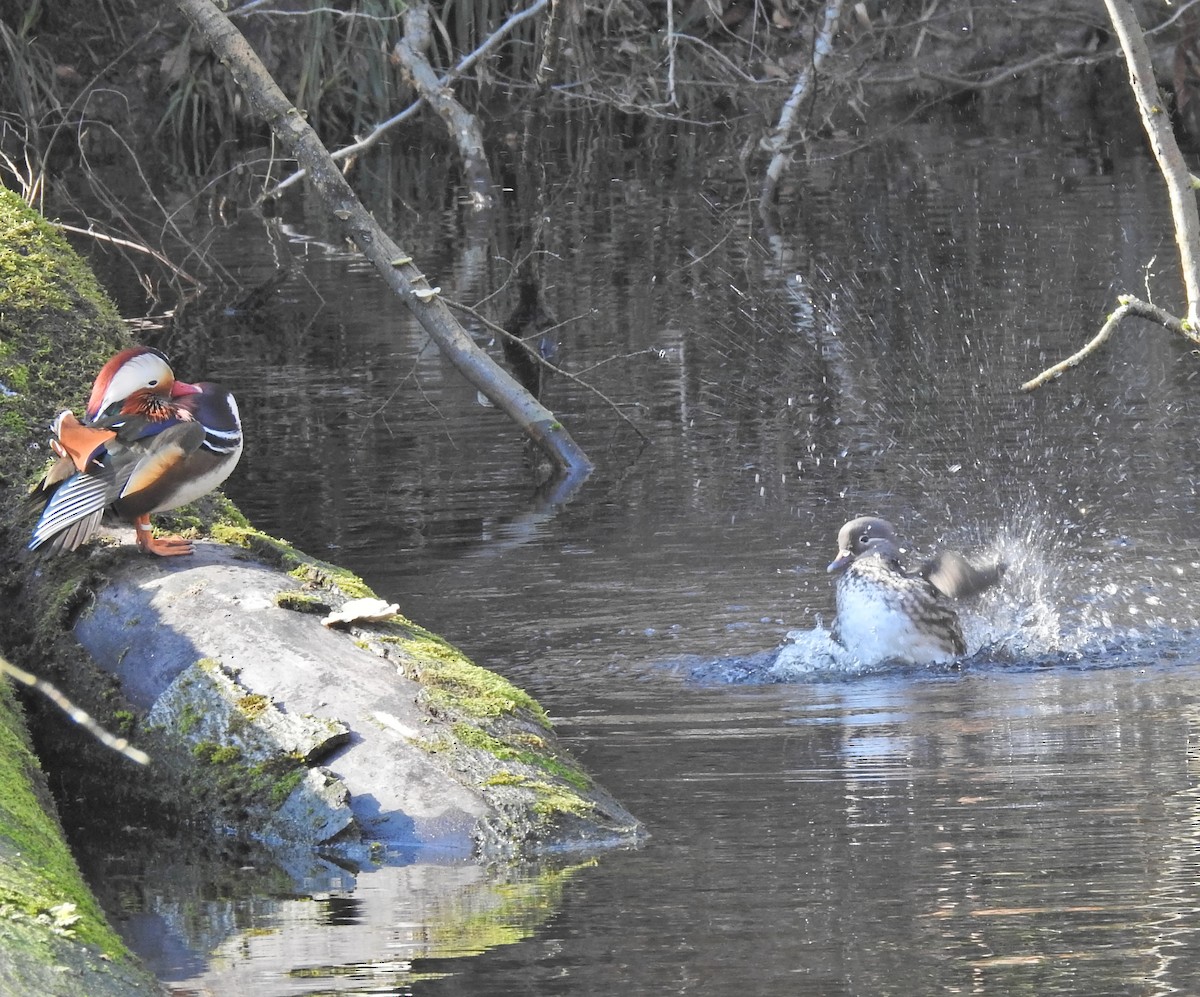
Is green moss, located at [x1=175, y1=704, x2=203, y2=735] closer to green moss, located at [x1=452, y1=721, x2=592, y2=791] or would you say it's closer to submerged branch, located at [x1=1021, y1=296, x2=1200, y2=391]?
green moss, located at [x1=452, y1=721, x2=592, y2=791]

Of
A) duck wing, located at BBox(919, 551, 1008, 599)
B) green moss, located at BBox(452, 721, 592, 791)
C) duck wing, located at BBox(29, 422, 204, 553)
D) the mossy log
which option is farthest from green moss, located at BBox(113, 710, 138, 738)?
duck wing, located at BBox(919, 551, 1008, 599)

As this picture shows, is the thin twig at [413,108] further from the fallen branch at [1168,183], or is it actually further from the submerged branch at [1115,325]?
the submerged branch at [1115,325]

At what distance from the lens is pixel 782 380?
10.8m

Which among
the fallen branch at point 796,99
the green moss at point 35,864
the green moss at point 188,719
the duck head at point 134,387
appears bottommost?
the green moss at point 35,864

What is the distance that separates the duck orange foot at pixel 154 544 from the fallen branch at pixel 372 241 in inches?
141

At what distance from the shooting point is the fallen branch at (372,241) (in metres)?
8.16

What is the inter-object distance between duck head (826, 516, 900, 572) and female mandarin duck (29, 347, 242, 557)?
2375mm

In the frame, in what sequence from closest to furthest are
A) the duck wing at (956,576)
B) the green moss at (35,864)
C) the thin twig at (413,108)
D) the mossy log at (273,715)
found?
the green moss at (35,864), the mossy log at (273,715), the duck wing at (956,576), the thin twig at (413,108)

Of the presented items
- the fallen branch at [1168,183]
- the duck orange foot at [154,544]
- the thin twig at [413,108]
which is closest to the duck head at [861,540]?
the fallen branch at [1168,183]

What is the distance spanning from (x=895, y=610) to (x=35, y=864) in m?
3.27

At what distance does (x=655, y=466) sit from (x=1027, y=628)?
9.70 feet

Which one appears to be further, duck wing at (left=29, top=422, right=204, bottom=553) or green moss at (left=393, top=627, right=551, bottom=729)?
duck wing at (left=29, top=422, right=204, bottom=553)

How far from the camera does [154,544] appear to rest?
4.84 m

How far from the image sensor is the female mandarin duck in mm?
4699
